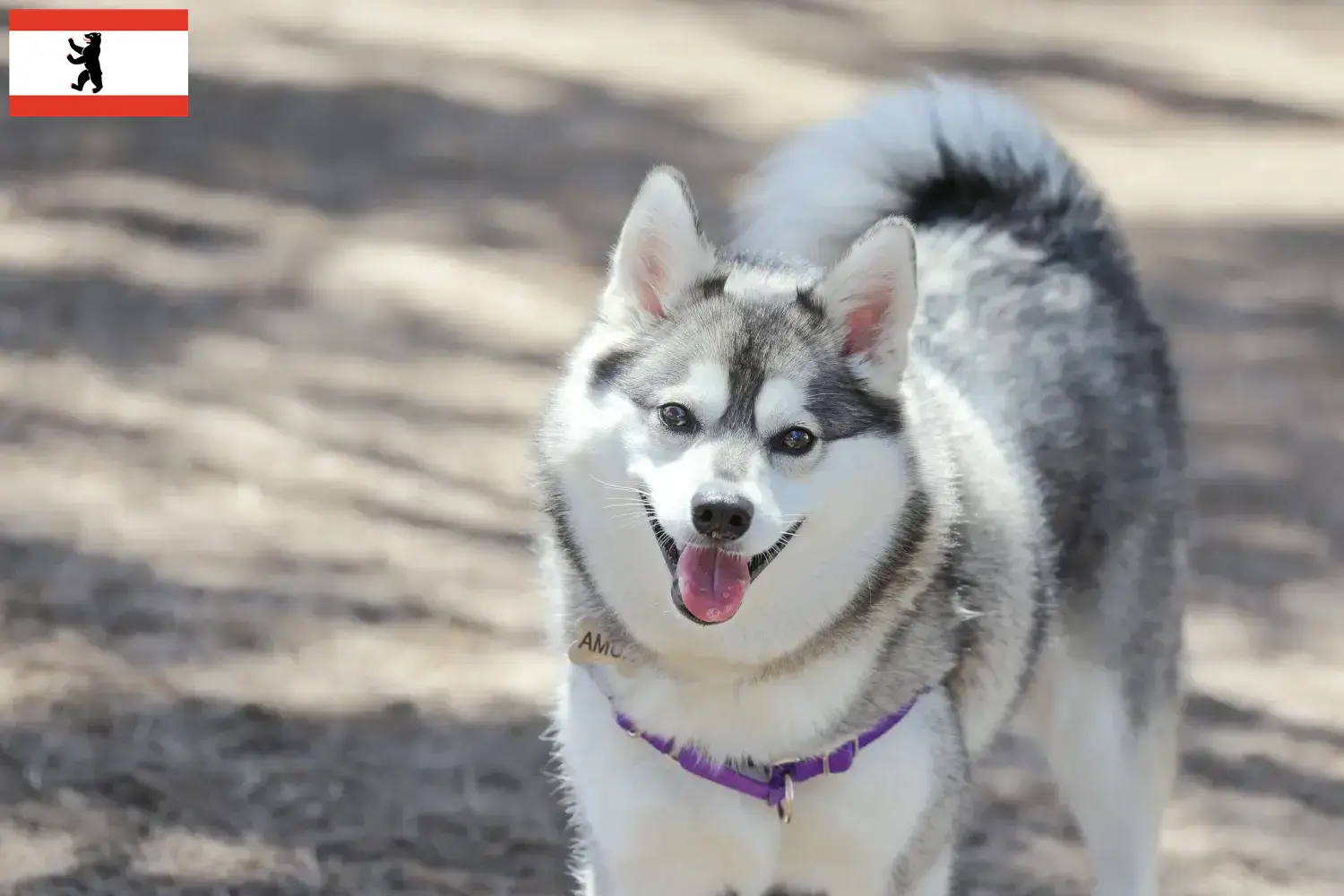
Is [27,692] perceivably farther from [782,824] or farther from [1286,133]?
[1286,133]

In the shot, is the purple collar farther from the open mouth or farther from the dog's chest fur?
the open mouth

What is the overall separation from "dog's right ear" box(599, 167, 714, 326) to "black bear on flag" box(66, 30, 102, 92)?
14.9 ft

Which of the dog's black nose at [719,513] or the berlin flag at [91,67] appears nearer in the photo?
the dog's black nose at [719,513]

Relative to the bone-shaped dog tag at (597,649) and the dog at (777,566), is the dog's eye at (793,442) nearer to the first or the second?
the dog at (777,566)

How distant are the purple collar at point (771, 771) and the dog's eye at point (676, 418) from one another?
522mm

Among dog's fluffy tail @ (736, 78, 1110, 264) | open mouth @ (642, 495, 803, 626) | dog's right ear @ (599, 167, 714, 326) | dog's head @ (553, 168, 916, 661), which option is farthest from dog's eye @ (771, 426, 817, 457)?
dog's fluffy tail @ (736, 78, 1110, 264)

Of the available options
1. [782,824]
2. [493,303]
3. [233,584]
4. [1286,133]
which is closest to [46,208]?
[493,303]

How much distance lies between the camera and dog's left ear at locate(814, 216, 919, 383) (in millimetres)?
2713

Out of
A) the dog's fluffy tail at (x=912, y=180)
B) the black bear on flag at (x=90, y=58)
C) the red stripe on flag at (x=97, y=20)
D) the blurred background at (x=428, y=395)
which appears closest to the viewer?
the dog's fluffy tail at (x=912, y=180)

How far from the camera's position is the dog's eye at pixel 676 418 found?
2.63 meters

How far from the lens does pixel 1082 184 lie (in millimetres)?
3795

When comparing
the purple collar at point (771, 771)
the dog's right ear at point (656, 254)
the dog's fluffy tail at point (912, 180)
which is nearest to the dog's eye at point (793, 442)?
the dog's right ear at point (656, 254)

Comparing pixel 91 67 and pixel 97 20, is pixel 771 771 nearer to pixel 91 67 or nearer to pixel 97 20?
→ pixel 91 67

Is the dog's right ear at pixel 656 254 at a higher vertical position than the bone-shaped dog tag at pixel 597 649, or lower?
higher
